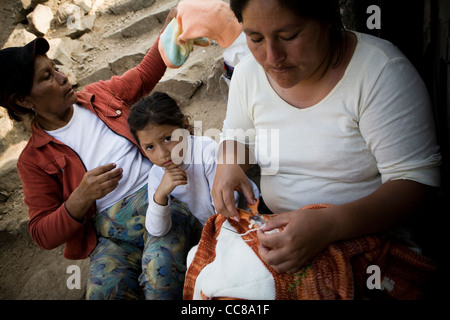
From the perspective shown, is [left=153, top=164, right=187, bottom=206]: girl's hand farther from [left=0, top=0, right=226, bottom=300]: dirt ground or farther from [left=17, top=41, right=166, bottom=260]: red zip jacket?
[left=0, top=0, right=226, bottom=300]: dirt ground

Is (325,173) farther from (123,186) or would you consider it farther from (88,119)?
(88,119)

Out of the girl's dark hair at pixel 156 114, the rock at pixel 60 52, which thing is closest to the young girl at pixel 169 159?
the girl's dark hair at pixel 156 114

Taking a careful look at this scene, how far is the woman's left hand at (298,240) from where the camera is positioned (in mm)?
1095

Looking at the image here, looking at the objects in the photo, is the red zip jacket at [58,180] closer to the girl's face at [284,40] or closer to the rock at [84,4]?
the girl's face at [284,40]

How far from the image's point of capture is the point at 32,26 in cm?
628

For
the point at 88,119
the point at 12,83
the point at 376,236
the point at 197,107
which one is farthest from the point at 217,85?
the point at 376,236

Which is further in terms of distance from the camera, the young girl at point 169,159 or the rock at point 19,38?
the rock at point 19,38

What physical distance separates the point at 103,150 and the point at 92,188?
41cm

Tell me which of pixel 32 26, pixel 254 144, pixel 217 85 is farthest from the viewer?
pixel 32 26

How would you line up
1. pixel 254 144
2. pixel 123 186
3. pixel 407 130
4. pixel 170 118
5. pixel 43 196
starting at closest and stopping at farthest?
pixel 407 130
pixel 254 144
pixel 170 118
pixel 43 196
pixel 123 186

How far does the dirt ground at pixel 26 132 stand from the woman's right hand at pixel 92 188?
118 centimetres

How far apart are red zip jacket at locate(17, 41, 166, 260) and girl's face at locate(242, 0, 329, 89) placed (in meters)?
1.37

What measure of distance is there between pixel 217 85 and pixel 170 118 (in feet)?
8.05

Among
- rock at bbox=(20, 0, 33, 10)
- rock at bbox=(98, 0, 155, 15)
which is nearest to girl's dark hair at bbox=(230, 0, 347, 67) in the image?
rock at bbox=(98, 0, 155, 15)
